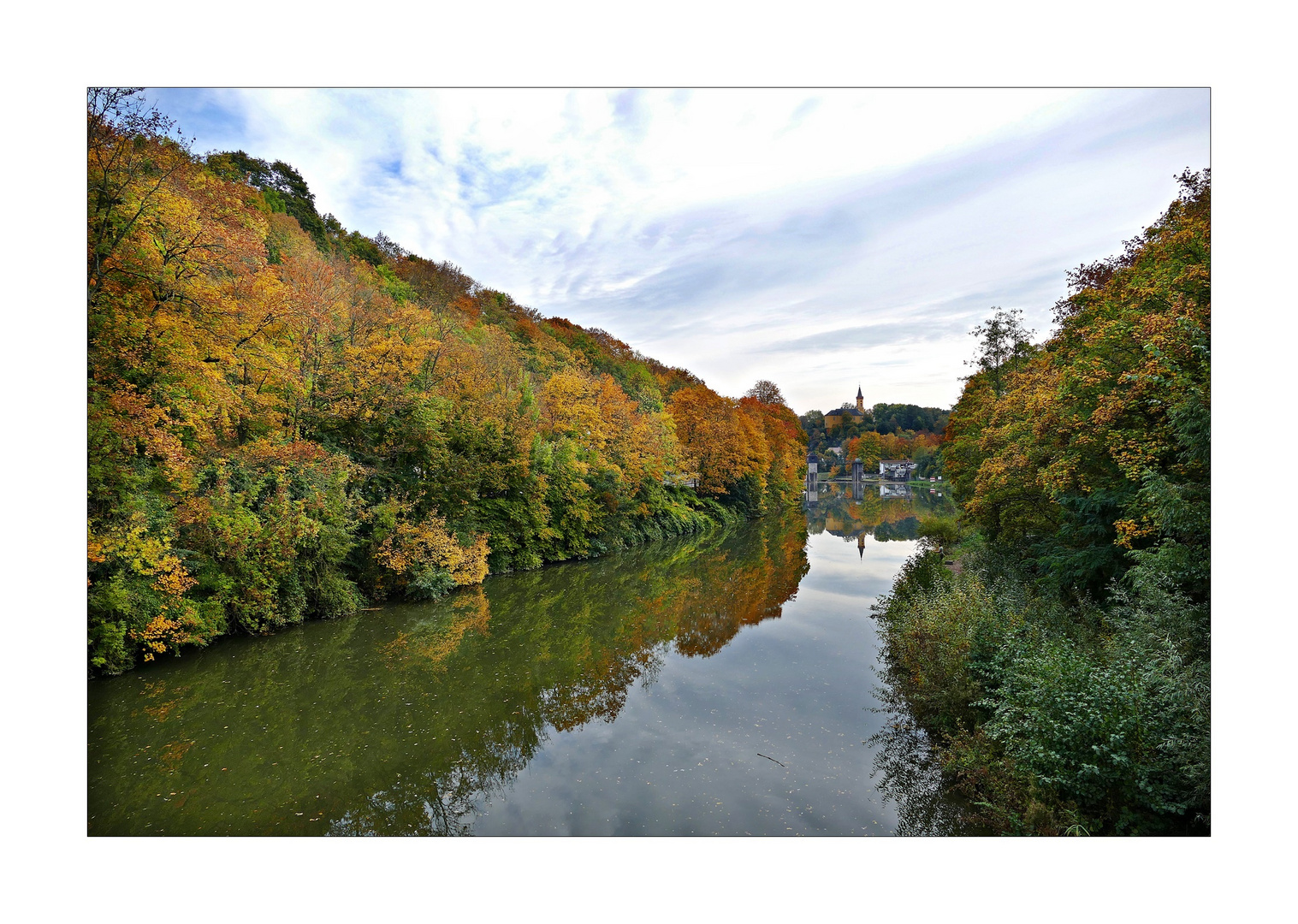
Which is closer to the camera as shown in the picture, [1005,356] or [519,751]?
[519,751]

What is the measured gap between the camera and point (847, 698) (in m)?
9.48

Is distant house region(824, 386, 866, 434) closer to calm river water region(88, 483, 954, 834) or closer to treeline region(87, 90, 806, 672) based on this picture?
treeline region(87, 90, 806, 672)

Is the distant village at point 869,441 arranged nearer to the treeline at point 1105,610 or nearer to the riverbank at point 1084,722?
the treeline at point 1105,610

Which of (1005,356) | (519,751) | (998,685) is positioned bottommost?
(519,751)

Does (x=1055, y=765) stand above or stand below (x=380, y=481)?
below

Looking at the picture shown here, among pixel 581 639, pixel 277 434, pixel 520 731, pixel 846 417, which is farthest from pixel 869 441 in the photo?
pixel 520 731

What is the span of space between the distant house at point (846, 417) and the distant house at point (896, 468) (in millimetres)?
8816

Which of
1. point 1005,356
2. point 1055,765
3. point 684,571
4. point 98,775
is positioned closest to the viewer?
point 1055,765

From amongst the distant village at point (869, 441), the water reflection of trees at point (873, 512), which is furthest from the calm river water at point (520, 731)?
the distant village at point (869, 441)

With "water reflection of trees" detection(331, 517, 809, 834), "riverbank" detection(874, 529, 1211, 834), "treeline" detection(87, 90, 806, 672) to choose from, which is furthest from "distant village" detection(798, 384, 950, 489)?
"riverbank" detection(874, 529, 1211, 834)

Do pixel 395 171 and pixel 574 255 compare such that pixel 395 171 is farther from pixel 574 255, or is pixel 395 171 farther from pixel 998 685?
pixel 998 685

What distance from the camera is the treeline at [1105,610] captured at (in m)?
5.10

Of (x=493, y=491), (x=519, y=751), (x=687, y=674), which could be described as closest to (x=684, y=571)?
(x=493, y=491)

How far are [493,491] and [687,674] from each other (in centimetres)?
1130
